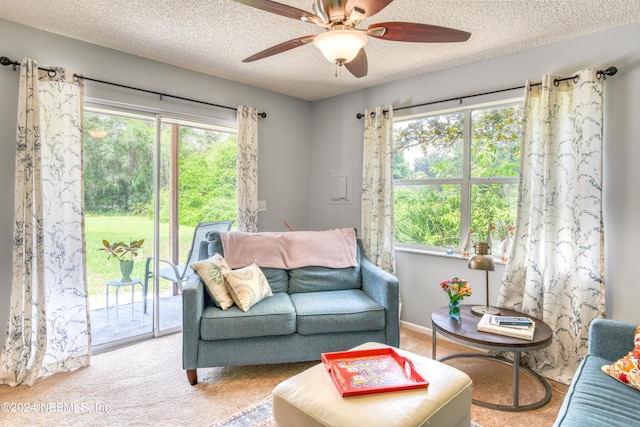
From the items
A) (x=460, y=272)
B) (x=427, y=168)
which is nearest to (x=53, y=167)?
(x=427, y=168)

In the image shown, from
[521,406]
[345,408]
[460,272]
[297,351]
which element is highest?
[460,272]

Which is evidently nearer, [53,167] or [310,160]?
[53,167]

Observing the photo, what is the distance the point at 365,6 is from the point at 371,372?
1.56 meters

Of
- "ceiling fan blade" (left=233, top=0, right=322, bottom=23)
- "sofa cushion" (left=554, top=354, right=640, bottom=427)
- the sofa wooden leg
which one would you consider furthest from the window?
the sofa wooden leg

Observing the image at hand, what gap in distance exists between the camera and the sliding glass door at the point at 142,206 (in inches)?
114

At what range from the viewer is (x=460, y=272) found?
309 cm

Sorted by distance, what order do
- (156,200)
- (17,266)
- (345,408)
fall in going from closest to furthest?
(345,408), (17,266), (156,200)

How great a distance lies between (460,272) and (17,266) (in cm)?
323

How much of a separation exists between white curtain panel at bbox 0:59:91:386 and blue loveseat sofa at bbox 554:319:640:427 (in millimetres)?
2912

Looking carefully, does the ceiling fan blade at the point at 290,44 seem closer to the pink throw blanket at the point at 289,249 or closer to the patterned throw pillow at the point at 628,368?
the pink throw blanket at the point at 289,249

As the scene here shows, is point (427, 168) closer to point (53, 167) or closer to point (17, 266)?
point (53, 167)

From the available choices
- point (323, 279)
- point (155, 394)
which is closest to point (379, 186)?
point (323, 279)

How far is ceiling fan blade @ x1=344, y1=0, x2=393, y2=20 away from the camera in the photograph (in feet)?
4.63

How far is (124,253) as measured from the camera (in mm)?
3031
